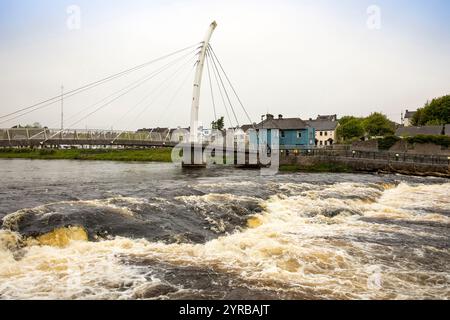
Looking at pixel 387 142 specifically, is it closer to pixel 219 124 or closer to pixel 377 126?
pixel 377 126

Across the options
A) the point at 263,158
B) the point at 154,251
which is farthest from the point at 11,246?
the point at 263,158

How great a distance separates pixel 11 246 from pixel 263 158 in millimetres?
41688

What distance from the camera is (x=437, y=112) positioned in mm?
79312

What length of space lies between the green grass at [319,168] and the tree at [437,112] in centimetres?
4155

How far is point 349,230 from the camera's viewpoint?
14.0 m

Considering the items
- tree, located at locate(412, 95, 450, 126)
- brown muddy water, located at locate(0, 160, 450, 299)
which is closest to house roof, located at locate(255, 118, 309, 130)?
tree, located at locate(412, 95, 450, 126)

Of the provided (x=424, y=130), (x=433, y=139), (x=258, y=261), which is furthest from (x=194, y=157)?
(x=424, y=130)

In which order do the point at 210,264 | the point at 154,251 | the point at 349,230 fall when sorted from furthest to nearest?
the point at 349,230
the point at 154,251
the point at 210,264

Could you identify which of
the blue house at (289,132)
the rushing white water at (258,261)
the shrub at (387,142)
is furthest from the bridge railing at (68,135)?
the shrub at (387,142)

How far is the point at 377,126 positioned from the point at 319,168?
51.0m

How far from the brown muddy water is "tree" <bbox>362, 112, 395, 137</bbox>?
76.4 metres

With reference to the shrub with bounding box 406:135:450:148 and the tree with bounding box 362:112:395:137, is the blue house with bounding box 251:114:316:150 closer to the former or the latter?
the shrub with bounding box 406:135:450:148
